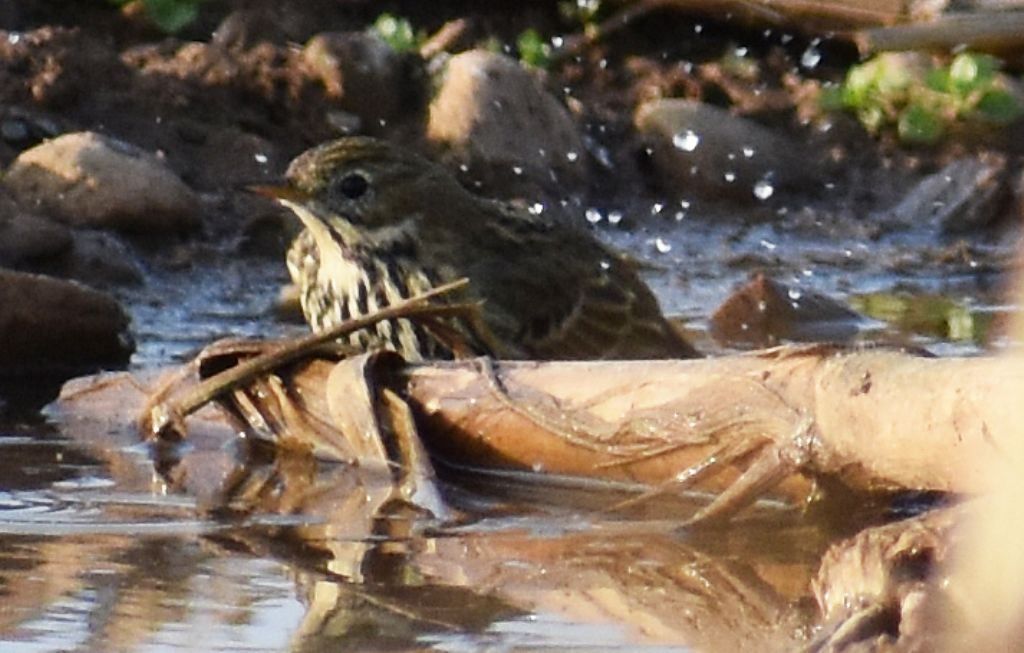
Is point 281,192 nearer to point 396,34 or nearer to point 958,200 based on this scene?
point 396,34

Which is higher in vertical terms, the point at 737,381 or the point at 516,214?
the point at 516,214

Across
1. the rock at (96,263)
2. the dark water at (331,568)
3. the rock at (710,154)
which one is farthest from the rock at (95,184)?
the rock at (710,154)

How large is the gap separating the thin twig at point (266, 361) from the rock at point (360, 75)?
135 inches

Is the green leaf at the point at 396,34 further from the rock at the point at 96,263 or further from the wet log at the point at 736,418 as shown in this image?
the wet log at the point at 736,418

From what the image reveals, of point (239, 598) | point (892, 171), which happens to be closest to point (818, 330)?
point (892, 171)

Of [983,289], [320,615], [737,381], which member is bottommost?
[320,615]

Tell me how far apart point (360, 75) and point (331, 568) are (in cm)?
483

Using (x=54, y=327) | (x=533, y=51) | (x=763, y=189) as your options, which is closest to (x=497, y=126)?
(x=533, y=51)

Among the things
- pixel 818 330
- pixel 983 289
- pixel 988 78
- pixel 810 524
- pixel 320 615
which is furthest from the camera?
pixel 988 78

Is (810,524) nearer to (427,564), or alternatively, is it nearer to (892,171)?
(427,564)

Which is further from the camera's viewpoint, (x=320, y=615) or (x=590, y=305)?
(x=590, y=305)

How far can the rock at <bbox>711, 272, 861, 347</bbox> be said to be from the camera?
292 inches

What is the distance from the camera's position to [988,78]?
9641 millimetres

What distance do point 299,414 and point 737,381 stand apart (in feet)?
3.70
